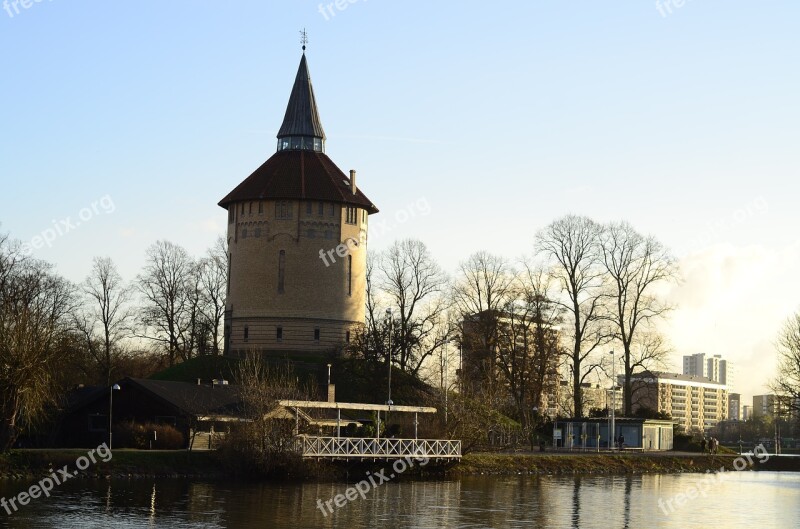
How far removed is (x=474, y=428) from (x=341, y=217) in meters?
30.1

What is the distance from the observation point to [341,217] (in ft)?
285

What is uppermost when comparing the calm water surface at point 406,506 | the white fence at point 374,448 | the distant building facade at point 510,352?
the distant building facade at point 510,352

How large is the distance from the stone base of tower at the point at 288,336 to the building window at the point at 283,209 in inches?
296

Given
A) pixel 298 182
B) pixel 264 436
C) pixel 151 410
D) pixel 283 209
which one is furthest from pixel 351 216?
pixel 264 436

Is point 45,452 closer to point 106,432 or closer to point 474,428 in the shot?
point 106,432

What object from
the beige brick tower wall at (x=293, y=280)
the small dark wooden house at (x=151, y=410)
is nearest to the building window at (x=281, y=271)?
the beige brick tower wall at (x=293, y=280)

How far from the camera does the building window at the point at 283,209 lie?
85875mm

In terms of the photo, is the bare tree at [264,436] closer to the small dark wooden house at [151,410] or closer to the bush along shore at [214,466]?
the bush along shore at [214,466]

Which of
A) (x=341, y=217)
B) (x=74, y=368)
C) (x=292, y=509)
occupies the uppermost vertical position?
(x=341, y=217)

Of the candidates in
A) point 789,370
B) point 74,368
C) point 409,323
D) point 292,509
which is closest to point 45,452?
point 292,509

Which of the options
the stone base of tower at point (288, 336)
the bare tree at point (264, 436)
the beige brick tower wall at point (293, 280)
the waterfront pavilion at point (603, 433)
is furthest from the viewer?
the beige brick tower wall at point (293, 280)

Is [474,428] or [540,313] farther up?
[540,313]

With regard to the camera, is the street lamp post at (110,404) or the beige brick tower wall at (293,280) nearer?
the street lamp post at (110,404)

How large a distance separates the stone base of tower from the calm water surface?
102 ft
